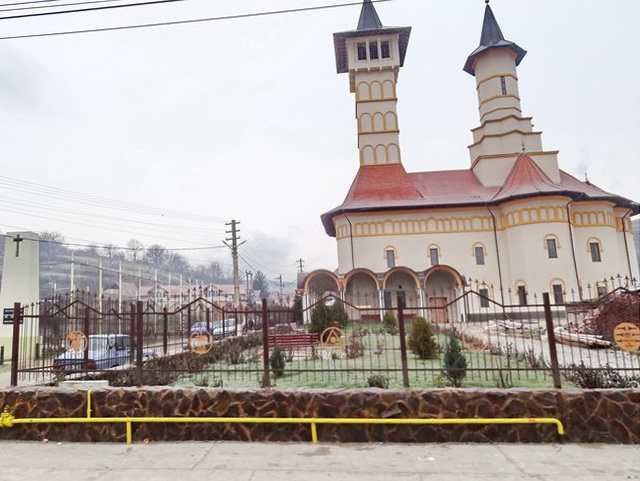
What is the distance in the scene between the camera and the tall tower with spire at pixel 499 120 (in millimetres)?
31938

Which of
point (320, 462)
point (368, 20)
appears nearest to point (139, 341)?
point (320, 462)

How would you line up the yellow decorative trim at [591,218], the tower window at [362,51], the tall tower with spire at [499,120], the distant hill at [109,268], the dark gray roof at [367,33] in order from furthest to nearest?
1. the distant hill at [109,268]
2. the tower window at [362,51]
3. the dark gray roof at [367,33]
4. the tall tower with spire at [499,120]
5. the yellow decorative trim at [591,218]

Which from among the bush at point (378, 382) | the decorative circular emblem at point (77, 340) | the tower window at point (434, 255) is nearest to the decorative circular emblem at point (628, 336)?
the bush at point (378, 382)

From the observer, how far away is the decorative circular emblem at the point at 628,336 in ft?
19.1

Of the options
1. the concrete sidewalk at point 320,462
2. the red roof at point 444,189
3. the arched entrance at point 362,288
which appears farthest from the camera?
the red roof at point 444,189

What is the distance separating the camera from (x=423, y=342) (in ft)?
32.3

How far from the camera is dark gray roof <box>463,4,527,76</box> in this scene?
109 ft

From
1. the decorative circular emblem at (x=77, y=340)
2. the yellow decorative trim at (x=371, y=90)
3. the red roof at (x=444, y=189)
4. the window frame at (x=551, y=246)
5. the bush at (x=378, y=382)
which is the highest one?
the yellow decorative trim at (x=371, y=90)

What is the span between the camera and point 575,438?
5.61m

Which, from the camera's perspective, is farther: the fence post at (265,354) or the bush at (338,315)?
the bush at (338,315)

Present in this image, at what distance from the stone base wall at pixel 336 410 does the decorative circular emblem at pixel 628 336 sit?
618 millimetres

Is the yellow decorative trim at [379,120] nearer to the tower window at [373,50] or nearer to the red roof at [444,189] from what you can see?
the red roof at [444,189]

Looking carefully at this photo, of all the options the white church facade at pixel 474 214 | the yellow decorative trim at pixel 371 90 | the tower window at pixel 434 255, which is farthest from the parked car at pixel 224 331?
the yellow decorative trim at pixel 371 90

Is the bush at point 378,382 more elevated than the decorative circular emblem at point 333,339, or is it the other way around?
the decorative circular emblem at point 333,339
